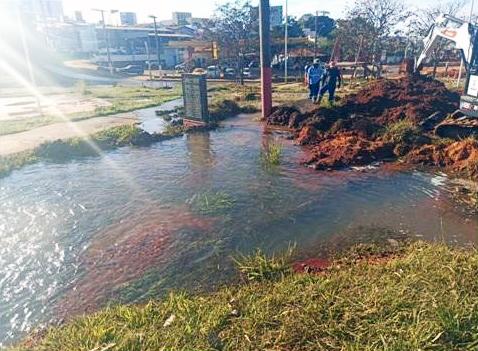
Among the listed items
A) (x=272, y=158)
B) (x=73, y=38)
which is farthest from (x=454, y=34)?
(x=73, y=38)

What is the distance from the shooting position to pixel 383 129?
36.7ft

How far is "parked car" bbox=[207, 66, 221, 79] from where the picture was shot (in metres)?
39.6

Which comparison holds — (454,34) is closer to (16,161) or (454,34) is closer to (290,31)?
(16,161)

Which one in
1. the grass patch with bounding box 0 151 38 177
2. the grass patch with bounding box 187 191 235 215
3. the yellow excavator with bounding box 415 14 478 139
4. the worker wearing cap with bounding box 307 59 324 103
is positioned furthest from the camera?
the worker wearing cap with bounding box 307 59 324 103

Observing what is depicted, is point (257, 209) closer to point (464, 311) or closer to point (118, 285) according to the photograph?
point (118, 285)

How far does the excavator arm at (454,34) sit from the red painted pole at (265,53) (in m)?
5.72

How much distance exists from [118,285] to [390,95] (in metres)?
13.3

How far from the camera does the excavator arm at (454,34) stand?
10938 mm

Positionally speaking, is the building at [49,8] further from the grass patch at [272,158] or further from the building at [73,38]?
the grass patch at [272,158]

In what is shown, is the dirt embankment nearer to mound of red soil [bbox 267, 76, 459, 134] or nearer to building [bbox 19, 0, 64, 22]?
mound of red soil [bbox 267, 76, 459, 134]

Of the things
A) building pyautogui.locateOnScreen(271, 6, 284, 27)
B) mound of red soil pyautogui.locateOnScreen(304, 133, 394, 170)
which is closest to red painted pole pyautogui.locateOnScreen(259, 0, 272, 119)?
mound of red soil pyautogui.locateOnScreen(304, 133, 394, 170)

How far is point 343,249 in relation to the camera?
5387 millimetres

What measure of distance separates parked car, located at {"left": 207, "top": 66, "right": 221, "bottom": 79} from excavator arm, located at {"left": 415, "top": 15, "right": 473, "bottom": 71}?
27.0 m

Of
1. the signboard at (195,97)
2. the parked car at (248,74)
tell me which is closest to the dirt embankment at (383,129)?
the signboard at (195,97)
